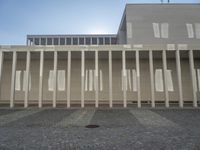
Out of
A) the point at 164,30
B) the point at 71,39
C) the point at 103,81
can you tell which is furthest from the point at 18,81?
the point at 71,39

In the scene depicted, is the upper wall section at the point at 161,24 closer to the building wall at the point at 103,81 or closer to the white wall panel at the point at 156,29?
the white wall panel at the point at 156,29

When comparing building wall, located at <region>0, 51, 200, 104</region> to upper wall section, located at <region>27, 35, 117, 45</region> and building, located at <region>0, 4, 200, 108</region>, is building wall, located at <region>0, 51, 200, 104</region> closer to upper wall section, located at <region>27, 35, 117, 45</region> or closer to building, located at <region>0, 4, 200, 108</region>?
building, located at <region>0, 4, 200, 108</region>

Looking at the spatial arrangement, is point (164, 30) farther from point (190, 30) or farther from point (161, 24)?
point (190, 30)

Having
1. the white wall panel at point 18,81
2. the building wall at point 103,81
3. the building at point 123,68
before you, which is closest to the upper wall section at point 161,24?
the building at point 123,68

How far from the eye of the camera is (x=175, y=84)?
15.6 meters

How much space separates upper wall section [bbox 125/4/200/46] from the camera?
18.7 meters

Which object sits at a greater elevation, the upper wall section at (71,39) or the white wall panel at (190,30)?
the upper wall section at (71,39)

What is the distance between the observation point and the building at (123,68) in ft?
40.3

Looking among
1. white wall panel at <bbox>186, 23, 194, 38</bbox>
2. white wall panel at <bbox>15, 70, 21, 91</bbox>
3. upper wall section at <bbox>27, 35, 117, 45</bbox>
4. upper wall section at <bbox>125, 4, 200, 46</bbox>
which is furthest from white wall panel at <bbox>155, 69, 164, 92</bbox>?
upper wall section at <bbox>27, 35, 117, 45</bbox>

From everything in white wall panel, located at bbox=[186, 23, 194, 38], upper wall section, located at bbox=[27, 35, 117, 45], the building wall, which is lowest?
the building wall

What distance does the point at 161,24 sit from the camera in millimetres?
18922

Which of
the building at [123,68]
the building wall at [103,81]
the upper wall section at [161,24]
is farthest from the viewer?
the upper wall section at [161,24]

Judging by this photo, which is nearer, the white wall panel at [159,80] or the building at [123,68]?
the building at [123,68]

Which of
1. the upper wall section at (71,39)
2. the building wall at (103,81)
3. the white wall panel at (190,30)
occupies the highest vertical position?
the upper wall section at (71,39)
